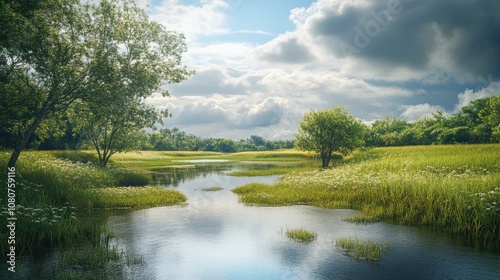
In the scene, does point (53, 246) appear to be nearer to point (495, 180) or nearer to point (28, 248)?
point (28, 248)

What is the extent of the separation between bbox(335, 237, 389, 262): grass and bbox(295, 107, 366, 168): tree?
145 ft

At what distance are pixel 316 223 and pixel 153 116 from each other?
2879cm

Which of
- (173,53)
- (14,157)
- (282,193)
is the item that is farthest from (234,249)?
(173,53)

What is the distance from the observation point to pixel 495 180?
61.2 feet

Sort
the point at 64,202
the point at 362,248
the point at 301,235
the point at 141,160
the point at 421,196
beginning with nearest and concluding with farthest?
the point at 362,248 → the point at 301,235 → the point at 421,196 → the point at 64,202 → the point at 141,160

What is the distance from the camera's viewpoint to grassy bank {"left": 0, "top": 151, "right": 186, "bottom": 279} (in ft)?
48.9

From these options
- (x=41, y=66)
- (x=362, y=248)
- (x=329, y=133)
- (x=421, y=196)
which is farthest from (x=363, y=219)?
(x=329, y=133)

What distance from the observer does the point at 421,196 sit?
20344mm

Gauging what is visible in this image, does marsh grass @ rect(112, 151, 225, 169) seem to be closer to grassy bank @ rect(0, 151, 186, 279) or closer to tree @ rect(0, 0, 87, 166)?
grassy bank @ rect(0, 151, 186, 279)

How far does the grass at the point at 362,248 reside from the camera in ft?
44.6

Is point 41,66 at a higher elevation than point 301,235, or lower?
higher

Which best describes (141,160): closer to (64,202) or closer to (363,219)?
(64,202)

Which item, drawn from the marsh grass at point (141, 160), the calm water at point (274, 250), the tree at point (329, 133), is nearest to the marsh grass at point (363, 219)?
the calm water at point (274, 250)

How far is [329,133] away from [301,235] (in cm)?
4425
